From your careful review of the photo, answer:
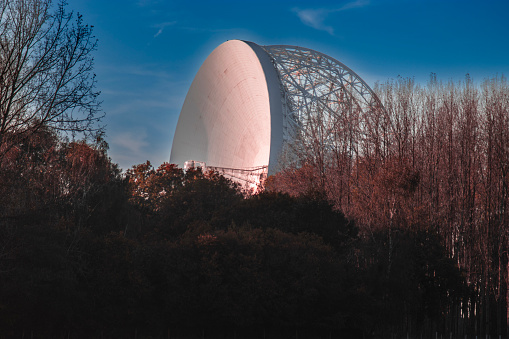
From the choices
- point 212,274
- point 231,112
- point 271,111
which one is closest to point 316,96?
point 271,111

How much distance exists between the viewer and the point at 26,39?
49.5 feet

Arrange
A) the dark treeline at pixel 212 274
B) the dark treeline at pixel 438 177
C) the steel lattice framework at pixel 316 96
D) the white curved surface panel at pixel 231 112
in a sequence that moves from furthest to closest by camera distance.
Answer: the white curved surface panel at pixel 231 112, the steel lattice framework at pixel 316 96, the dark treeline at pixel 438 177, the dark treeline at pixel 212 274

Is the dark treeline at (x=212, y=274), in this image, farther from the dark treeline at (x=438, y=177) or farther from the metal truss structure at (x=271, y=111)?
the metal truss structure at (x=271, y=111)

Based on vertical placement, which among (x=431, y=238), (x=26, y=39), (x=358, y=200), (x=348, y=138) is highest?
(x=348, y=138)

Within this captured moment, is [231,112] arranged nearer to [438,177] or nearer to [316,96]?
[316,96]

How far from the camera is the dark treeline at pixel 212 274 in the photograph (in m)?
17.5

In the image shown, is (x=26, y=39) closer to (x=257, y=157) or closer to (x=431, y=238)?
(x=431, y=238)

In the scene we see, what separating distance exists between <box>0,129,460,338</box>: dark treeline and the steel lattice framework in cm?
1138

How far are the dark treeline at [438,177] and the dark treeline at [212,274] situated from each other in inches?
65.1

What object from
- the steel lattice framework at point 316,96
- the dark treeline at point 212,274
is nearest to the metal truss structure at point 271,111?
the steel lattice framework at point 316,96

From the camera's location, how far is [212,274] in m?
19.2

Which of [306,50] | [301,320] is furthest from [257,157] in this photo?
[301,320]

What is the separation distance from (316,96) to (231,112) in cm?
1189

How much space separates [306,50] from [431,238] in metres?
25.9
